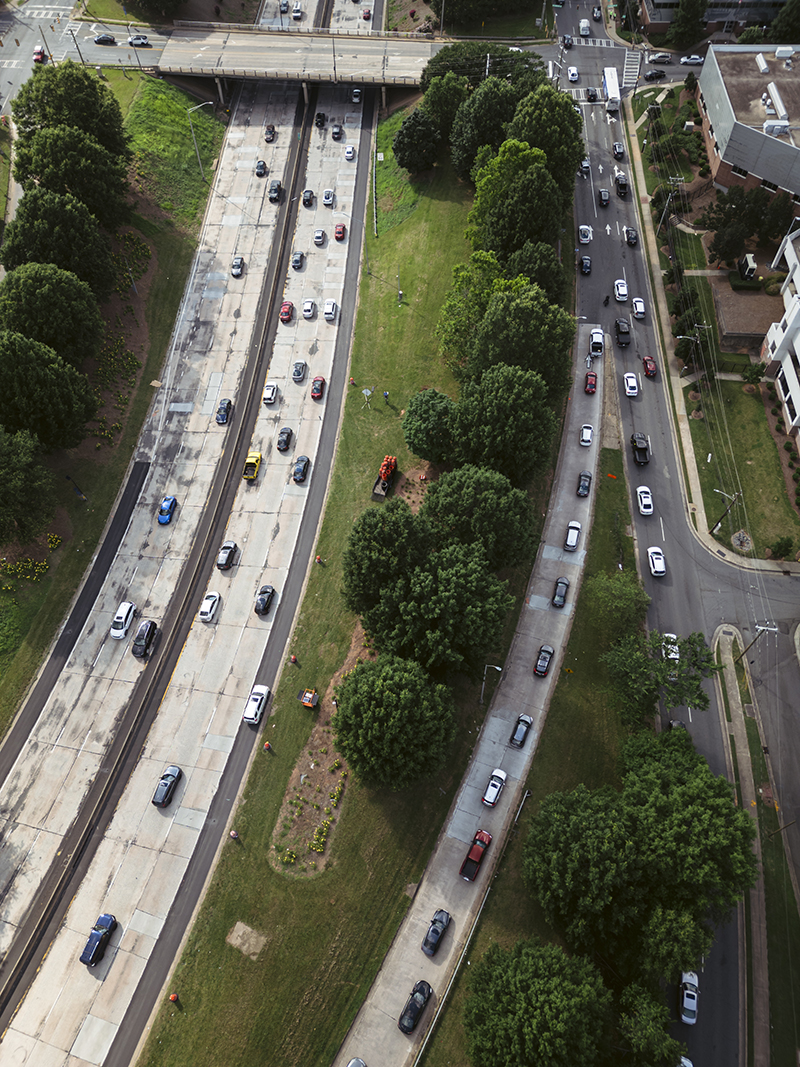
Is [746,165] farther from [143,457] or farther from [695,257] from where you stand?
[143,457]

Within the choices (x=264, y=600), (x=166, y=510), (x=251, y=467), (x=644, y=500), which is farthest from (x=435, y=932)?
(x=251, y=467)

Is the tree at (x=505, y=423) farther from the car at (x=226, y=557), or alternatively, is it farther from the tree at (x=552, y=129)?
the tree at (x=552, y=129)

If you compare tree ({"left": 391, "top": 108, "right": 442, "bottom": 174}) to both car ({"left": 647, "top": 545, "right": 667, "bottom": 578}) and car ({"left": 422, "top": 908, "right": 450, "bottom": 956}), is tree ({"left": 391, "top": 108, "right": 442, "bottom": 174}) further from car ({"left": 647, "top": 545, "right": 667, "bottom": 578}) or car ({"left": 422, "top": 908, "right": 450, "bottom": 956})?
car ({"left": 422, "top": 908, "right": 450, "bottom": 956})

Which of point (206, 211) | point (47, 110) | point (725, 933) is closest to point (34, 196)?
point (47, 110)

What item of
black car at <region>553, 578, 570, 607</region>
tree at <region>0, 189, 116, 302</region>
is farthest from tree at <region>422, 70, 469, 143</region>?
black car at <region>553, 578, 570, 607</region>

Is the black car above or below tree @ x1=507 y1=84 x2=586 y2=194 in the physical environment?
below

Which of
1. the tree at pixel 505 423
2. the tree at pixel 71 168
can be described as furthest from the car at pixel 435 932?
the tree at pixel 71 168
